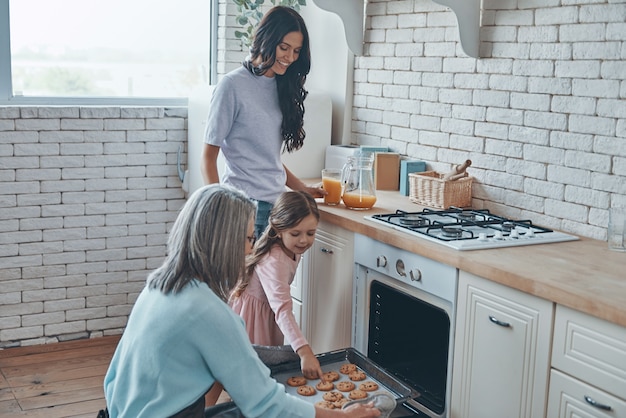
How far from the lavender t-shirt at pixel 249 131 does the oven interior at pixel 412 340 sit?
0.62 metres

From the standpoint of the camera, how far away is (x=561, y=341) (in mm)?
2248

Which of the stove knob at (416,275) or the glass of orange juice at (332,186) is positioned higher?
the glass of orange juice at (332,186)

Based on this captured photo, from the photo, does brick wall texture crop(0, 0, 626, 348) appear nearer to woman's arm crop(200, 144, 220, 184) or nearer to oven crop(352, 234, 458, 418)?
oven crop(352, 234, 458, 418)

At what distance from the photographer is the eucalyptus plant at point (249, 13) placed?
169 inches

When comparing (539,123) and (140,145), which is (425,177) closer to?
(539,123)

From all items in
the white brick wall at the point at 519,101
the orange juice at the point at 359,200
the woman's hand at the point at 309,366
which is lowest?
the woman's hand at the point at 309,366

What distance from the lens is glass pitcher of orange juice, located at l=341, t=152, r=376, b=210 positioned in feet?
11.0

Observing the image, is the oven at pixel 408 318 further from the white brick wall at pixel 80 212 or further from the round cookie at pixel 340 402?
the white brick wall at pixel 80 212

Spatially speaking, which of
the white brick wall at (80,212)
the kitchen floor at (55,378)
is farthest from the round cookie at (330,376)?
the white brick wall at (80,212)

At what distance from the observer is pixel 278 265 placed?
299cm

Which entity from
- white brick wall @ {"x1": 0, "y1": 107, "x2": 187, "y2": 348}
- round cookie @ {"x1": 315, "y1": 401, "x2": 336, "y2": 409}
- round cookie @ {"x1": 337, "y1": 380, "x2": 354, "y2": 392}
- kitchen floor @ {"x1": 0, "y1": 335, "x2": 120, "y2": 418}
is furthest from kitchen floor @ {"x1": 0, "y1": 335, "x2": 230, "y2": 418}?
round cookie @ {"x1": 315, "y1": 401, "x2": 336, "y2": 409}

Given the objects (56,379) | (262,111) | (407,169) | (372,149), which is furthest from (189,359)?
(56,379)

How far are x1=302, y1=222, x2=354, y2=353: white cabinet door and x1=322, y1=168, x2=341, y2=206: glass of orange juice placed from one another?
0.12 m

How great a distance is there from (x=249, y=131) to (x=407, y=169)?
86 centimetres
